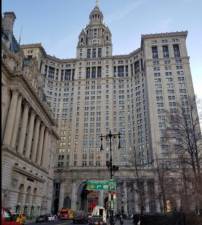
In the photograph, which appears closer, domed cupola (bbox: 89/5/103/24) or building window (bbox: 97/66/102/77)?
building window (bbox: 97/66/102/77)

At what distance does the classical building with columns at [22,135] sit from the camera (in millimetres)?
42406

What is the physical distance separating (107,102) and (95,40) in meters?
49.5

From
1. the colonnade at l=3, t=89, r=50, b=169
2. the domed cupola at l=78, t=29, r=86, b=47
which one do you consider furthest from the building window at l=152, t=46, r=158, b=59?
the colonnade at l=3, t=89, r=50, b=169

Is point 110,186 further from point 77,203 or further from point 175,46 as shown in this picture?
point 175,46

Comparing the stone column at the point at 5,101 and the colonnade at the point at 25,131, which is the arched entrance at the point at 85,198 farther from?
the stone column at the point at 5,101

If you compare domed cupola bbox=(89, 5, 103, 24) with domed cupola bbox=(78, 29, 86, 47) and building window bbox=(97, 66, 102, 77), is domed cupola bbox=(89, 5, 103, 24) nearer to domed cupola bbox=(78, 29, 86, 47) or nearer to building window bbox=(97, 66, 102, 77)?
domed cupola bbox=(78, 29, 86, 47)

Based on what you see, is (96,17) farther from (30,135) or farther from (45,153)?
(30,135)

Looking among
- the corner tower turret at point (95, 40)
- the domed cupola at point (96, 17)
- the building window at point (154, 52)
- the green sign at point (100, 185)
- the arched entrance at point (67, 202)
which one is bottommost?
the arched entrance at point (67, 202)

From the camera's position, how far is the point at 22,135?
4941 cm

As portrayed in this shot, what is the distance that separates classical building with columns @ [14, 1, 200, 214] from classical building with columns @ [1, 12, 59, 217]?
37.1 meters

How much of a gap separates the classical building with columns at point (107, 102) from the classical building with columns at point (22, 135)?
122ft

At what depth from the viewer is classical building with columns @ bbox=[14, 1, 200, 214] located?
97938mm

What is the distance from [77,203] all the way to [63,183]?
1048 centimetres

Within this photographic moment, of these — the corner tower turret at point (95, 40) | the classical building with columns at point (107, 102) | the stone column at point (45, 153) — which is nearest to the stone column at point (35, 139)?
the stone column at point (45, 153)
